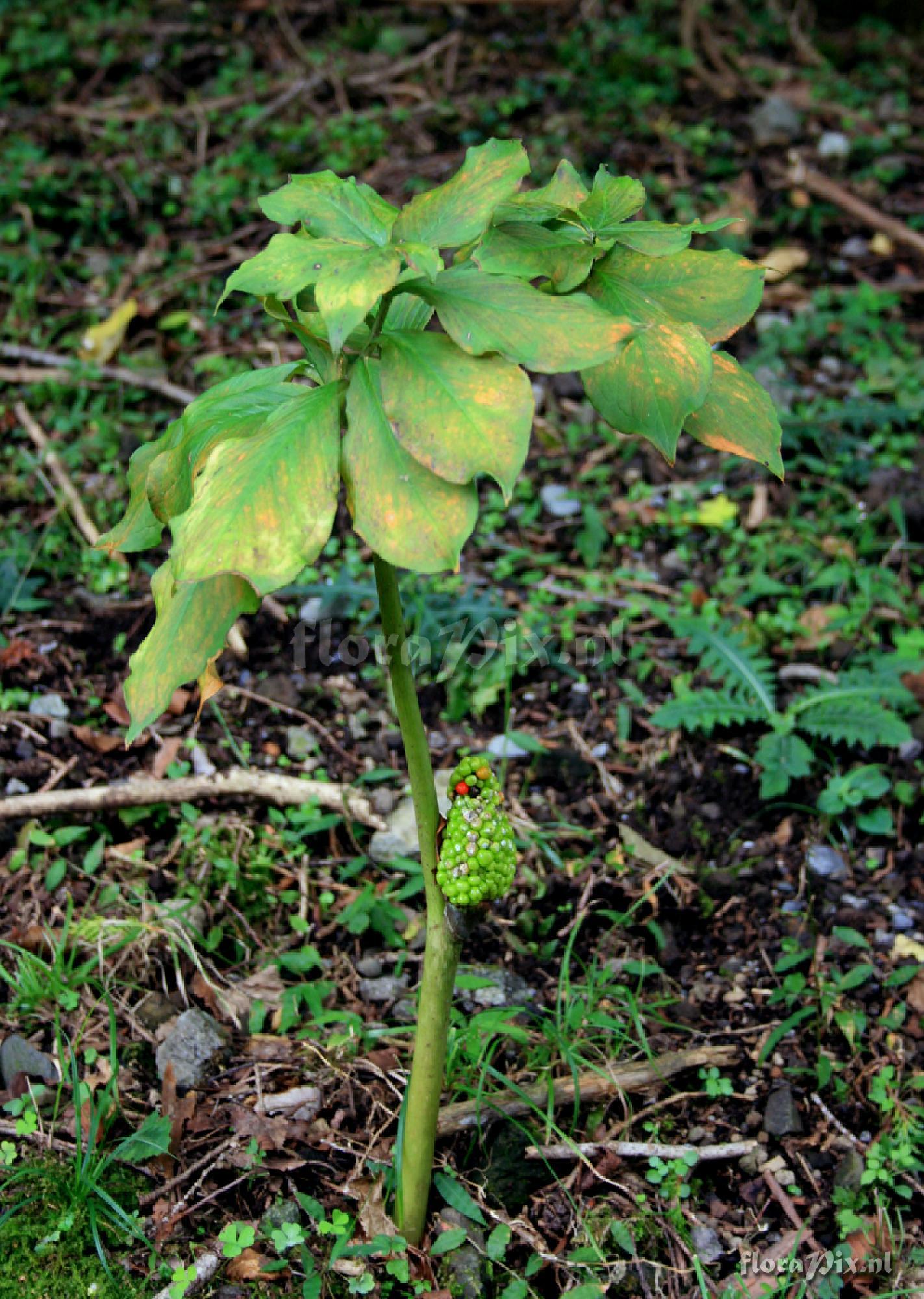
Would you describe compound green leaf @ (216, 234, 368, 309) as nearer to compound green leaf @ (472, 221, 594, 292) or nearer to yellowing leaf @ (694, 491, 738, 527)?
compound green leaf @ (472, 221, 594, 292)

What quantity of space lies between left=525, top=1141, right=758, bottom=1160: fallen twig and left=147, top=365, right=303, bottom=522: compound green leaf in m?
1.21

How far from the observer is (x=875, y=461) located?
10.8ft

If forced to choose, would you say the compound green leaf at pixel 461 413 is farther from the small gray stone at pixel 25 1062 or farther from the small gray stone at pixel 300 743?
the small gray stone at pixel 300 743

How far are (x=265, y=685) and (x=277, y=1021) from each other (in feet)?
2.90

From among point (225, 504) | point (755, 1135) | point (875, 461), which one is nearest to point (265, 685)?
point (755, 1135)

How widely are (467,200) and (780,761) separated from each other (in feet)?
5.19

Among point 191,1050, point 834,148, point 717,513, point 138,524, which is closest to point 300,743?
point 191,1050

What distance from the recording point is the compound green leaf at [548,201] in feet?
4.18

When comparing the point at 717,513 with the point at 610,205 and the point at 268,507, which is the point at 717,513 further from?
the point at 268,507

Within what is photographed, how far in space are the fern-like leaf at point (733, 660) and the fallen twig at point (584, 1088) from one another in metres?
0.79

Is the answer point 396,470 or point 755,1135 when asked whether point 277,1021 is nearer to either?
point 755,1135

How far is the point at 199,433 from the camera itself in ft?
4.28

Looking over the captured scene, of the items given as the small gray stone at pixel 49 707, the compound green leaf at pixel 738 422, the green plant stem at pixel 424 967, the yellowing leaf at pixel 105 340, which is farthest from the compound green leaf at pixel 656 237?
the yellowing leaf at pixel 105 340

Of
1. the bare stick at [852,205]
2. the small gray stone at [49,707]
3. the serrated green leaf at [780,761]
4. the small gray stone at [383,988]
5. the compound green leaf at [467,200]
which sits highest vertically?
the compound green leaf at [467,200]
